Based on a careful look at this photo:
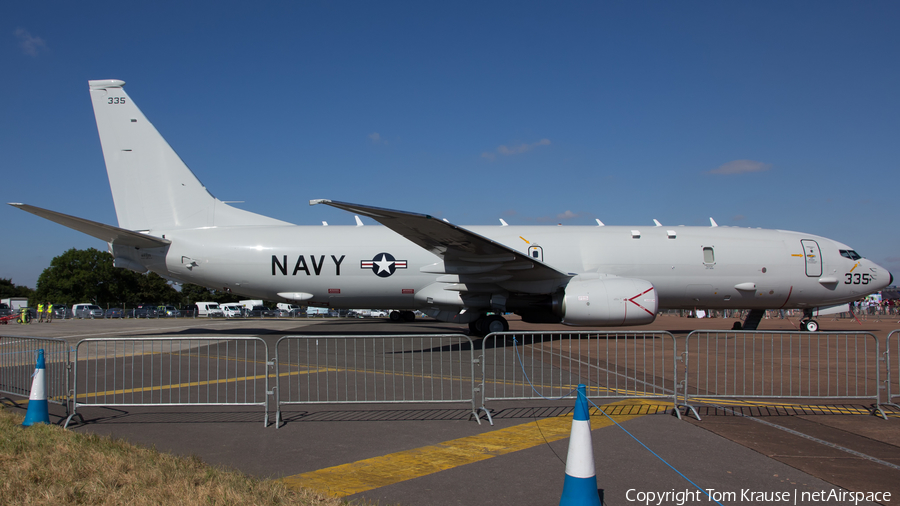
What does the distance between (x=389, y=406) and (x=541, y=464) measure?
284 cm

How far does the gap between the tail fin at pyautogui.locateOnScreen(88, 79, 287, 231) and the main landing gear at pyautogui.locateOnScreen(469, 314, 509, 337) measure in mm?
9087

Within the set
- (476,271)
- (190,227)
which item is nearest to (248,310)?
(190,227)

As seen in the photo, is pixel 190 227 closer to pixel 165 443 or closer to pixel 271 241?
pixel 271 241

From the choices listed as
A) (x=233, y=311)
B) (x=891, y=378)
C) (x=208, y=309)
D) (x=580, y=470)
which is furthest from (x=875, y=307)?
(x=208, y=309)

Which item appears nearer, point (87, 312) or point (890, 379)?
point (890, 379)

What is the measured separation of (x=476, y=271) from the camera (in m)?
14.7

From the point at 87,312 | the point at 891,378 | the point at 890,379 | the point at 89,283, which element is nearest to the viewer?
the point at 890,379

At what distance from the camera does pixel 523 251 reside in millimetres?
16734

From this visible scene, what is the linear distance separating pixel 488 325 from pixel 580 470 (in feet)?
38.8

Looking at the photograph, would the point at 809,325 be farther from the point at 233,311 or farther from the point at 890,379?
the point at 233,311

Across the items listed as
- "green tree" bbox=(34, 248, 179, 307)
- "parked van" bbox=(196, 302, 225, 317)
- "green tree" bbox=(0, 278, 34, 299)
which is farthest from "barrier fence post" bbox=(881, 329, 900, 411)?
"green tree" bbox=(0, 278, 34, 299)

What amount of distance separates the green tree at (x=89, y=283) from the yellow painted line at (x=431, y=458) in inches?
3661

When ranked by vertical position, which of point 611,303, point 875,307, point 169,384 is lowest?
point 875,307

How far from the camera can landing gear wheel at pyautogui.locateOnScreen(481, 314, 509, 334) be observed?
49.3 ft
